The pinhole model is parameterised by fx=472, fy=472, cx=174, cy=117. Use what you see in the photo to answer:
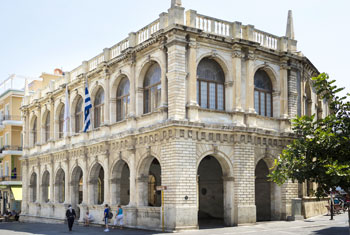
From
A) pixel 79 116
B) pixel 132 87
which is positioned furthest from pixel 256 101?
pixel 79 116

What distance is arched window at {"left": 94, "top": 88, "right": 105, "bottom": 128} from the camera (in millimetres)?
33578

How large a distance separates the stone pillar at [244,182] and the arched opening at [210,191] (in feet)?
16.6

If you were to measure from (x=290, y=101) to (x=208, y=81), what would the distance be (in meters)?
6.49

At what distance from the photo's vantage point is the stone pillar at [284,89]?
30.2m

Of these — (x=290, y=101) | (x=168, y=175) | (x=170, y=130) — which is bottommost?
(x=168, y=175)

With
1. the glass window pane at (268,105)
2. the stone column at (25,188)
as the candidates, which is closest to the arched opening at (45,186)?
the stone column at (25,188)

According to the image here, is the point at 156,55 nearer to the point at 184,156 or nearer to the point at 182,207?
the point at 184,156

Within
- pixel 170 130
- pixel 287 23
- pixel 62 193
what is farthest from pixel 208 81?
pixel 62 193

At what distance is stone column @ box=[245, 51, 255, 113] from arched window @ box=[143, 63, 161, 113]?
5.25 metres

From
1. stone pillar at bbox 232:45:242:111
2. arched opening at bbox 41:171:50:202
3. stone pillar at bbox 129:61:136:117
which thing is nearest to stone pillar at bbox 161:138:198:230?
stone pillar at bbox 232:45:242:111

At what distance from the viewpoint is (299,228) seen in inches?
981

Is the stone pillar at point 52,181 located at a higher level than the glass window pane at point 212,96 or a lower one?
lower

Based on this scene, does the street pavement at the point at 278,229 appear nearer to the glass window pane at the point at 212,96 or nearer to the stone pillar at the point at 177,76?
the stone pillar at the point at 177,76

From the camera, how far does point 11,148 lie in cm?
5078
